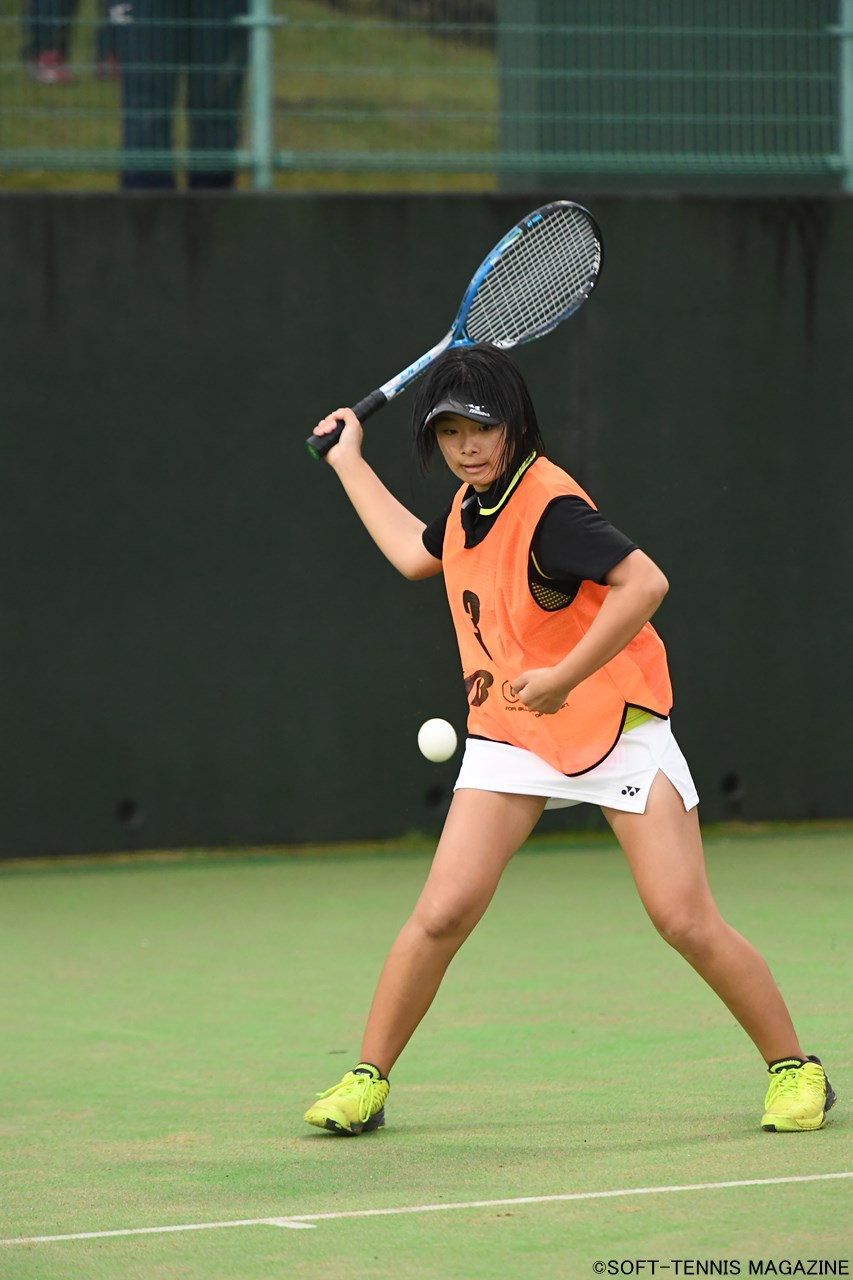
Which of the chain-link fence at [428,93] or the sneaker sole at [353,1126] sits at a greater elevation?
the chain-link fence at [428,93]

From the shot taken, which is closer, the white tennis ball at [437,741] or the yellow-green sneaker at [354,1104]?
the yellow-green sneaker at [354,1104]

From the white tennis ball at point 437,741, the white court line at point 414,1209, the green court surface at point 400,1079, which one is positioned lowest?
the green court surface at point 400,1079

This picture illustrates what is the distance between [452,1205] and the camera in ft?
14.2

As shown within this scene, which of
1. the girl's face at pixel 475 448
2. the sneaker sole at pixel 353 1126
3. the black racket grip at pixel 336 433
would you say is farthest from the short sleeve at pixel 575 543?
the sneaker sole at pixel 353 1126

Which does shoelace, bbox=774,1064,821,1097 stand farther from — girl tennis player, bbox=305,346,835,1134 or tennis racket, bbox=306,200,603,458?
tennis racket, bbox=306,200,603,458

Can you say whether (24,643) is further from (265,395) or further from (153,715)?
(265,395)

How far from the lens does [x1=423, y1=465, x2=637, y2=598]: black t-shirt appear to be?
4648 millimetres

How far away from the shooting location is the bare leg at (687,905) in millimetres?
4805

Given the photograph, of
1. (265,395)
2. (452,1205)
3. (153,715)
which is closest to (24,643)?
(153,715)

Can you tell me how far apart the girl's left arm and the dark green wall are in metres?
4.42

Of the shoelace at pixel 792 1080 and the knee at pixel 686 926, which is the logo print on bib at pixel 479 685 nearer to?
the knee at pixel 686 926

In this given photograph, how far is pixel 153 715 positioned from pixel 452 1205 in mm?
5228

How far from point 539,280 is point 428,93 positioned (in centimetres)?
392

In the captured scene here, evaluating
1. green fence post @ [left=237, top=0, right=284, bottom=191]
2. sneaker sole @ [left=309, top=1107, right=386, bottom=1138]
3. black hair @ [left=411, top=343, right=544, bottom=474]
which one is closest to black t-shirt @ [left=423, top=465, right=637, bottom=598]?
black hair @ [left=411, top=343, right=544, bottom=474]
